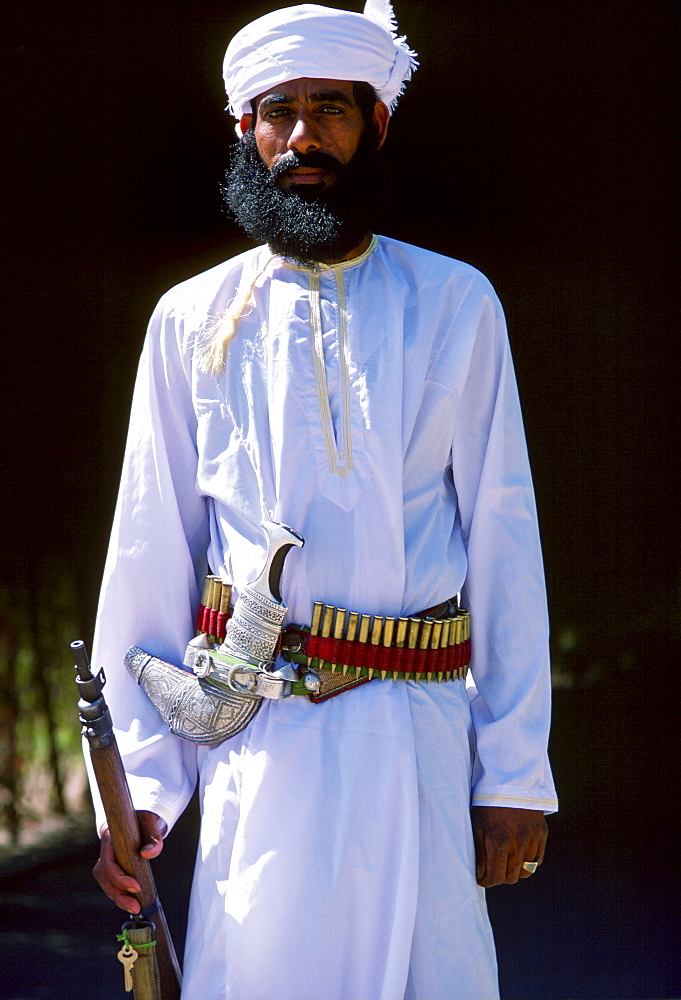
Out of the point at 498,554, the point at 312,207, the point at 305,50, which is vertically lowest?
the point at 498,554

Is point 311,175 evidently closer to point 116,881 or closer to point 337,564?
point 337,564

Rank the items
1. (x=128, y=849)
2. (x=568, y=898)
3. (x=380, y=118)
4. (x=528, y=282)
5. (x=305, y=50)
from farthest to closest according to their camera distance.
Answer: (x=528, y=282) < (x=568, y=898) < (x=380, y=118) < (x=305, y=50) < (x=128, y=849)

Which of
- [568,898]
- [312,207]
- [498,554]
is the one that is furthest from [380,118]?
[568,898]

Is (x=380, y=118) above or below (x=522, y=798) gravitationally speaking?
above

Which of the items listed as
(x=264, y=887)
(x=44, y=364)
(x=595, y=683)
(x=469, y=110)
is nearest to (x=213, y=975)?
(x=264, y=887)

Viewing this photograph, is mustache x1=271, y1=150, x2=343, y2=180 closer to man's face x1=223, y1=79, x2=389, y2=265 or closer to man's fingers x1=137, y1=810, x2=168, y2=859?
man's face x1=223, y1=79, x2=389, y2=265

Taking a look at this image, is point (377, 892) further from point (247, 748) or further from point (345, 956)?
point (247, 748)

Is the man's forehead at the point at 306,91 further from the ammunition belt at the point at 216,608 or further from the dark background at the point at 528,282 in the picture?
the dark background at the point at 528,282

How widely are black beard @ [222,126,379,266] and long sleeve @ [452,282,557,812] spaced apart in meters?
0.28

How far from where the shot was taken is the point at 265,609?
2113mm

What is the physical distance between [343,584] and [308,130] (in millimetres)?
865

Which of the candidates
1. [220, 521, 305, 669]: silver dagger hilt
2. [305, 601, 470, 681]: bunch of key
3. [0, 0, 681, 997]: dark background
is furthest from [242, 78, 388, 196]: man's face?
[0, 0, 681, 997]: dark background

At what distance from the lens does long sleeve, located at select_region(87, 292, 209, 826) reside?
89.6 inches

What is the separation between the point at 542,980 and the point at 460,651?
2.12 m
